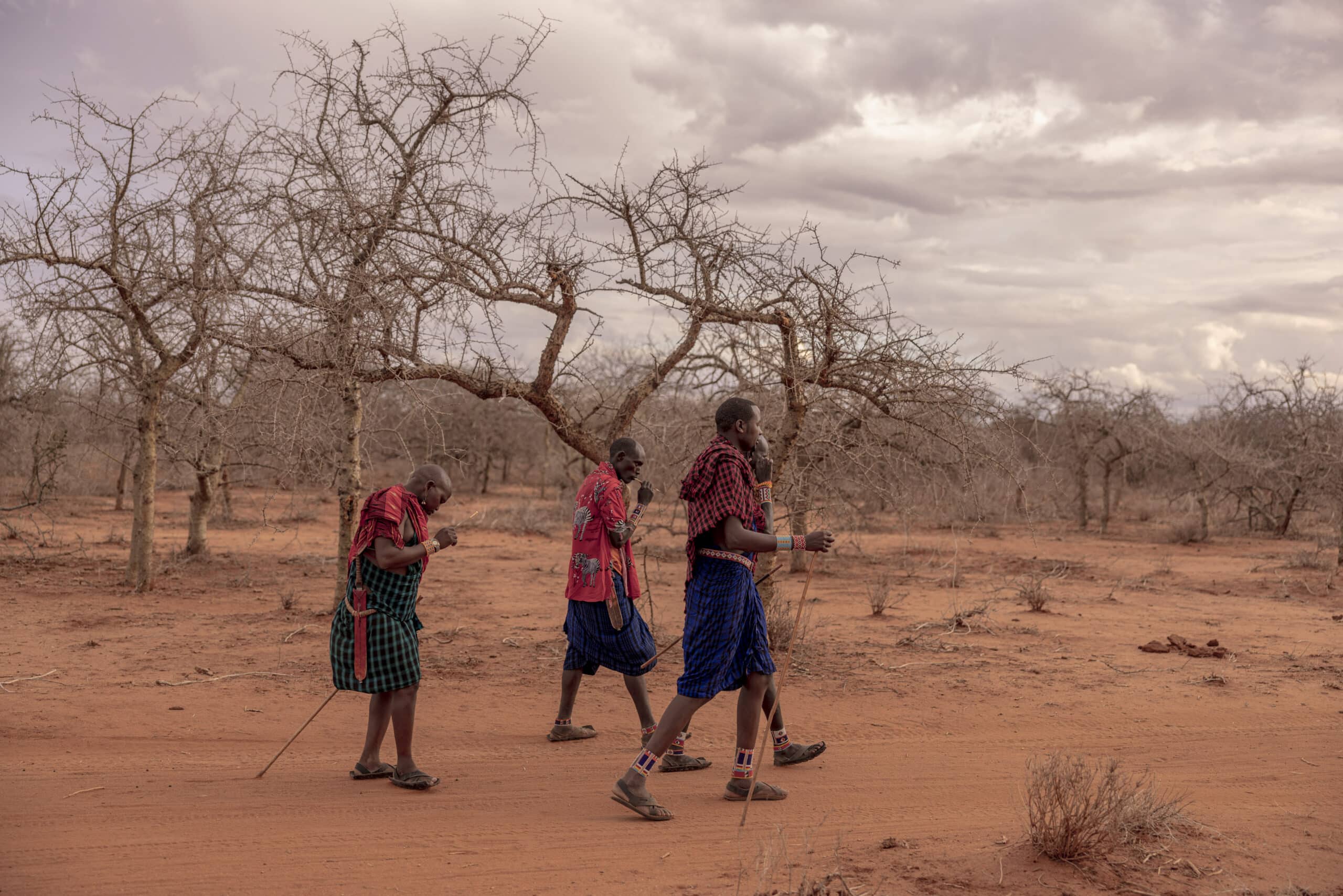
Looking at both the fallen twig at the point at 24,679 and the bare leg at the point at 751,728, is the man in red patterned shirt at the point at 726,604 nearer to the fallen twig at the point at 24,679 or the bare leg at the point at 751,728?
the bare leg at the point at 751,728

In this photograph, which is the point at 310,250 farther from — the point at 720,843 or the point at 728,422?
the point at 720,843

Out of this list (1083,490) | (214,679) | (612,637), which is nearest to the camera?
(612,637)

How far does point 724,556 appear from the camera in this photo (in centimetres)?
446

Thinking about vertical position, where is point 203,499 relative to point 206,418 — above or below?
below

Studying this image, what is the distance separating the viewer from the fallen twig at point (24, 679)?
20.8ft

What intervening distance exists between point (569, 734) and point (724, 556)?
176cm

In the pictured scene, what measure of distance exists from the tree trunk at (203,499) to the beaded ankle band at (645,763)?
29.9ft

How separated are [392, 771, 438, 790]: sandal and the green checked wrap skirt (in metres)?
0.42

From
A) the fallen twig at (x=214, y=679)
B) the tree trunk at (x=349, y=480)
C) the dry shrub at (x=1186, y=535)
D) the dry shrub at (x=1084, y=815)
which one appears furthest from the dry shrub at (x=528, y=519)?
the dry shrub at (x=1084, y=815)

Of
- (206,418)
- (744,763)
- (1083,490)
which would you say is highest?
(206,418)

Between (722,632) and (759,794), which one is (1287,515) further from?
(722,632)

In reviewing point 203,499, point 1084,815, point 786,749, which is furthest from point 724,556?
point 203,499

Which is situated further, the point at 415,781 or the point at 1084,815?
the point at 415,781

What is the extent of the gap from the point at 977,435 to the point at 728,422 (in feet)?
10.0
